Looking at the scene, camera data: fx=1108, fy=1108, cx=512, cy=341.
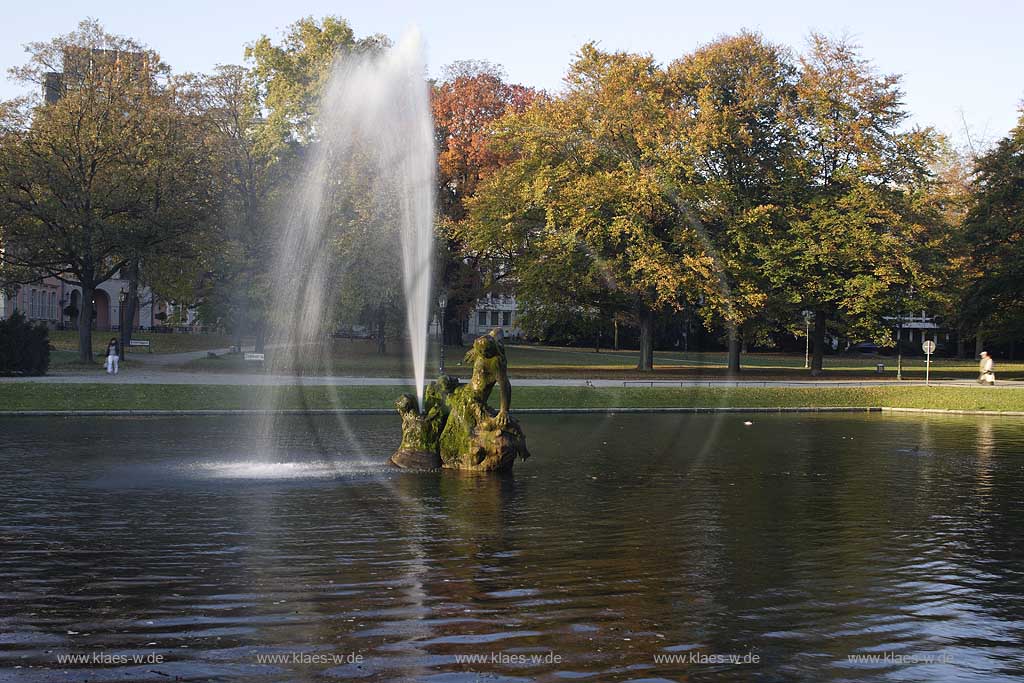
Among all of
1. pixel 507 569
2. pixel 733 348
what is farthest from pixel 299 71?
pixel 507 569

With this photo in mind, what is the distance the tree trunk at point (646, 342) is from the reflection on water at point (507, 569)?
118 ft

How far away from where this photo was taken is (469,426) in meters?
20.3

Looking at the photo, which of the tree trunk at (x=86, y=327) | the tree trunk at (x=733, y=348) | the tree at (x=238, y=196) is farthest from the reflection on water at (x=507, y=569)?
the tree at (x=238, y=196)

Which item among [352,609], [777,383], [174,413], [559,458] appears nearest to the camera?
[352,609]

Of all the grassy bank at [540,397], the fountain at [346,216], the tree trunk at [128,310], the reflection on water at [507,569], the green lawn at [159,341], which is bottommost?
the reflection on water at [507,569]

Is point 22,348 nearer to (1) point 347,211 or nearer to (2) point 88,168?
(2) point 88,168

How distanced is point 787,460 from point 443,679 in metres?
16.2

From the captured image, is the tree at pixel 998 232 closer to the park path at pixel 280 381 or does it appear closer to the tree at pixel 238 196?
the park path at pixel 280 381

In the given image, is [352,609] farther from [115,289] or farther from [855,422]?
[115,289]

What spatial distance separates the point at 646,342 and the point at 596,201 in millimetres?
9022

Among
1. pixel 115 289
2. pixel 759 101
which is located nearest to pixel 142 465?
pixel 759 101

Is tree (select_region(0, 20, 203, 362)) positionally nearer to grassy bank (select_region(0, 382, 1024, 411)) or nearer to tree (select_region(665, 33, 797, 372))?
grassy bank (select_region(0, 382, 1024, 411))

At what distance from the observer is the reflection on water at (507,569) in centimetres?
828

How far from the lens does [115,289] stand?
359 ft
